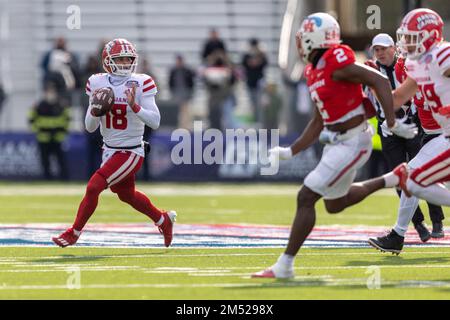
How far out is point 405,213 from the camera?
35.6ft

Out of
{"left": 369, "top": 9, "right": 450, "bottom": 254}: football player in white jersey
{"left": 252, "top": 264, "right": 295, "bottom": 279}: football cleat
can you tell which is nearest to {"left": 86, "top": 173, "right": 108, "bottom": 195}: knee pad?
{"left": 252, "top": 264, "right": 295, "bottom": 279}: football cleat

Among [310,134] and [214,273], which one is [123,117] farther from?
[310,134]

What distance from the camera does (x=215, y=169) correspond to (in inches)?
915

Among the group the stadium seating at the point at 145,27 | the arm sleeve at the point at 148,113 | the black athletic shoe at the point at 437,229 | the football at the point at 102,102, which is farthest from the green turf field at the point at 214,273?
the stadium seating at the point at 145,27

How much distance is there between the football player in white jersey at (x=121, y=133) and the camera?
11109mm

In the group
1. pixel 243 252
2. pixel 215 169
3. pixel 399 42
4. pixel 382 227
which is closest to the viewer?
pixel 399 42

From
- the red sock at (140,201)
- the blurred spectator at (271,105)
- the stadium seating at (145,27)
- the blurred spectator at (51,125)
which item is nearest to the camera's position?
the red sock at (140,201)

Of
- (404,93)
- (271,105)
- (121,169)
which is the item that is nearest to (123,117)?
(121,169)

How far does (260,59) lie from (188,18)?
17.9 ft

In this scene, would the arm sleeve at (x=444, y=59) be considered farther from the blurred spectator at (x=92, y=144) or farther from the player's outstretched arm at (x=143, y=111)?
the blurred spectator at (x=92, y=144)

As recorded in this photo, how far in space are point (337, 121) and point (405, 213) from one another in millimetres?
2112

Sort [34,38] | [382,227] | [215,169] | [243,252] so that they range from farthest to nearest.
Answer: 1. [34,38]
2. [215,169]
3. [382,227]
4. [243,252]
